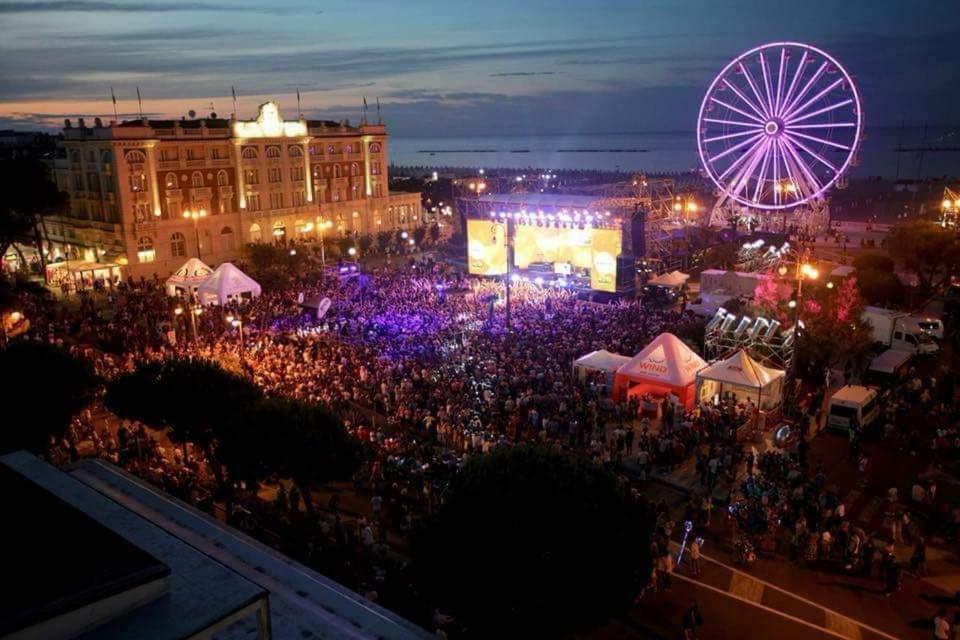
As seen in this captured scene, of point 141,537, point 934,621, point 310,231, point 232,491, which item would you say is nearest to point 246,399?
point 232,491

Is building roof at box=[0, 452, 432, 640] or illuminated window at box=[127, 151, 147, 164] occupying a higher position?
illuminated window at box=[127, 151, 147, 164]

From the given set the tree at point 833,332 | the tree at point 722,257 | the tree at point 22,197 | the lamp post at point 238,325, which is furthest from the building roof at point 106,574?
the tree at point 22,197

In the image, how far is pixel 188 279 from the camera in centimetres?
3316

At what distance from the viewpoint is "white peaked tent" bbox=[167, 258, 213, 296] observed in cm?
3303

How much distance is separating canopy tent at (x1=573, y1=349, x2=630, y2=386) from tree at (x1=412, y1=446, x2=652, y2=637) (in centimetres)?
1174

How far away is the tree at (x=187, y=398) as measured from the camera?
15.6m

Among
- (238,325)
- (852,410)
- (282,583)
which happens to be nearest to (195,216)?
(238,325)

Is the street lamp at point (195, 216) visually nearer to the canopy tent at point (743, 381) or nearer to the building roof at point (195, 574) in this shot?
the building roof at point (195, 574)

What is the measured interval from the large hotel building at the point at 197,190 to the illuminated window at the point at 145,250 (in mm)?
61

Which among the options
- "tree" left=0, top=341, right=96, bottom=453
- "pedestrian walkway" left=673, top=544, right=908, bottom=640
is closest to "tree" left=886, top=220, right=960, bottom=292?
"pedestrian walkway" left=673, top=544, right=908, bottom=640

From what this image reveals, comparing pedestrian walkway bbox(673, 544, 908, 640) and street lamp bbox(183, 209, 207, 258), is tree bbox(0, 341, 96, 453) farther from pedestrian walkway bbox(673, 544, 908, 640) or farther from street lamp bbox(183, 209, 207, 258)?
street lamp bbox(183, 209, 207, 258)

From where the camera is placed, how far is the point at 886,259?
34.8 m

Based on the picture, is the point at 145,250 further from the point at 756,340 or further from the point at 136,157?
the point at 756,340

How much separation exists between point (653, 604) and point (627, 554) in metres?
3.23
